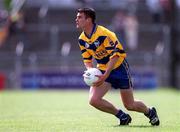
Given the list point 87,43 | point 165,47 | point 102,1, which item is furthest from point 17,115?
point 102,1

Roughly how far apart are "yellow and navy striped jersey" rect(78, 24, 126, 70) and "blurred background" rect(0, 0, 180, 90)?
18.2 m

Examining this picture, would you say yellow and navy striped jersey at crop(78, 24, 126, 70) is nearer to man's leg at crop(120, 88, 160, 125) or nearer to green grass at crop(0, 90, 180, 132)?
man's leg at crop(120, 88, 160, 125)

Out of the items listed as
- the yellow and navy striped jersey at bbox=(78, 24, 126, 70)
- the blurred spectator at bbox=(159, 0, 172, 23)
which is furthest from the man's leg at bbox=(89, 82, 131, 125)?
the blurred spectator at bbox=(159, 0, 172, 23)

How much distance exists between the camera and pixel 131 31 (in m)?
33.6

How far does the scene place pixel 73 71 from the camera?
1270 inches

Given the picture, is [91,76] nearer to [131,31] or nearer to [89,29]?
[89,29]

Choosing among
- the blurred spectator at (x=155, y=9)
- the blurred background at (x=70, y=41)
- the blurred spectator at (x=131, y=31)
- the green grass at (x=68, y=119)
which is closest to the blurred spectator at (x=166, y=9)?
the blurred background at (x=70, y=41)

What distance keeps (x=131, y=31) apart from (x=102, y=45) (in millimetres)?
19956

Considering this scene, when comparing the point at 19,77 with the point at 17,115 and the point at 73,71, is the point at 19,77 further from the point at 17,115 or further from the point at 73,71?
the point at 17,115

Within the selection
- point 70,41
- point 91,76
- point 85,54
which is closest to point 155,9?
point 70,41

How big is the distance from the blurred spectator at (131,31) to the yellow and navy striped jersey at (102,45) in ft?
64.0

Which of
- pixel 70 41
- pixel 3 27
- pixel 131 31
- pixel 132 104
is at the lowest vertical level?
pixel 70 41

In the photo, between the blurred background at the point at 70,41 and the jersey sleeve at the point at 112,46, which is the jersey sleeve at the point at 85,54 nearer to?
the jersey sleeve at the point at 112,46

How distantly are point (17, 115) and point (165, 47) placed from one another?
17.3 m
